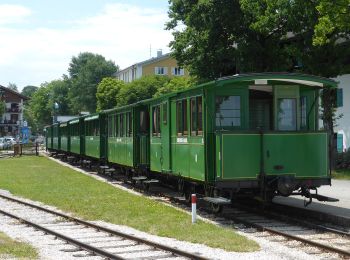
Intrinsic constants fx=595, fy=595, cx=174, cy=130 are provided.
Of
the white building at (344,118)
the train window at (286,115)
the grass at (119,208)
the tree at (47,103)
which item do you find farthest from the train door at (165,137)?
the tree at (47,103)

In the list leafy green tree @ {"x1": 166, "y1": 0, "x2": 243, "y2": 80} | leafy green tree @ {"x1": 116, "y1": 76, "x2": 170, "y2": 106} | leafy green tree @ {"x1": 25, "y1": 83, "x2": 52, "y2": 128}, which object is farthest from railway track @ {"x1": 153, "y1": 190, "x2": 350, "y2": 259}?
leafy green tree @ {"x1": 25, "y1": 83, "x2": 52, "y2": 128}

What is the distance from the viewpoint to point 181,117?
14.9 m

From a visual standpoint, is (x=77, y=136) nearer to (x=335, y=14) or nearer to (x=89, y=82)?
(x=335, y=14)

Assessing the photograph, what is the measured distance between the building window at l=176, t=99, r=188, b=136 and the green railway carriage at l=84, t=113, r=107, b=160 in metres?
12.7

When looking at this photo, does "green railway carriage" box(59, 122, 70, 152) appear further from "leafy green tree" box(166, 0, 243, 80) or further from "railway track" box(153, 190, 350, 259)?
"railway track" box(153, 190, 350, 259)

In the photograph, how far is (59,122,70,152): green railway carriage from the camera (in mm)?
41031

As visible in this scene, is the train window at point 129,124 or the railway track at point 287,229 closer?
the railway track at point 287,229

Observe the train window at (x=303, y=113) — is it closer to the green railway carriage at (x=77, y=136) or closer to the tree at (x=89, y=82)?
the green railway carriage at (x=77, y=136)

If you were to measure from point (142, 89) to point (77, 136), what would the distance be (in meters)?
Result: 38.2

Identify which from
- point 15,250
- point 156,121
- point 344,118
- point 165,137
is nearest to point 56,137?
point 344,118

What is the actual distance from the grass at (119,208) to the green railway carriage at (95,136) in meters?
2.44

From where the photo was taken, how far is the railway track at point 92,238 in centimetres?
930

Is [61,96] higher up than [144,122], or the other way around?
[61,96]

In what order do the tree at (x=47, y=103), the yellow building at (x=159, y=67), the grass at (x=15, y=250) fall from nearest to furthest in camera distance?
the grass at (x=15, y=250)
the yellow building at (x=159, y=67)
the tree at (x=47, y=103)
